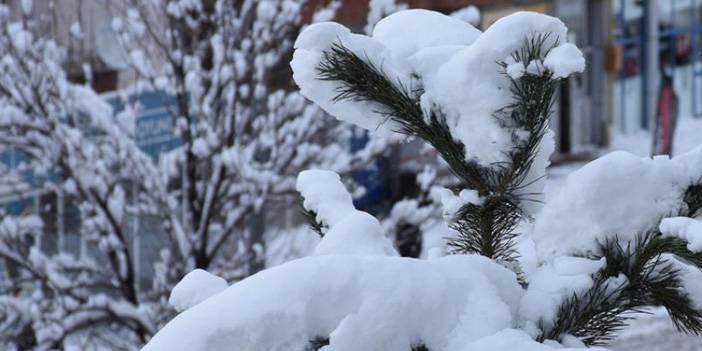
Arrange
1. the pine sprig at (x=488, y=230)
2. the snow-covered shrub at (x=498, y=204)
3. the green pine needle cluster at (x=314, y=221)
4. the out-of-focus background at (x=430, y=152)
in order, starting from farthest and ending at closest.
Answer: the out-of-focus background at (x=430, y=152) < the green pine needle cluster at (x=314, y=221) < the pine sprig at (x=488, y=230) < the snow-covered shrub at (x=498, y=204)

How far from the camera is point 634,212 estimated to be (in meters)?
2.51

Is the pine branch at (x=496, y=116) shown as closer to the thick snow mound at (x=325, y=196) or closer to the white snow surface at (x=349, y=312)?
the thick snow mound at (x=325, y=196)

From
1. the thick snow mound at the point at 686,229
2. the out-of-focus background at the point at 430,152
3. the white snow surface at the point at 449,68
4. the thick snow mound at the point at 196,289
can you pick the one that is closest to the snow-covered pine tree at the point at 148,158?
the out-of-focus background at the point at 430,152

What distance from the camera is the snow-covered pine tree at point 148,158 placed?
28.5ft

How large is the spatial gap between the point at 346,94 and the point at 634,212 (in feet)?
2.00

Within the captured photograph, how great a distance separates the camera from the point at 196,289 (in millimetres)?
2379

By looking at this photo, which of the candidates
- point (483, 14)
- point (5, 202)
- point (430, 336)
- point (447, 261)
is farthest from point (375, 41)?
point (483, 14)

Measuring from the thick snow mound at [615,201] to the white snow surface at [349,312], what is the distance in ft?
1.14

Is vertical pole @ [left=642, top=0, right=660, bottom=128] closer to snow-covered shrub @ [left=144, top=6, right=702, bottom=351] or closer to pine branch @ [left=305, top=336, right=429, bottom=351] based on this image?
snow-covered shrub @ [left=144, top=6, right=702, bottom=351]

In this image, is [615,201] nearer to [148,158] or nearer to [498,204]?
[498,204]

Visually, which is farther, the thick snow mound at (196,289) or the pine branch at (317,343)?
the thick snow mound at (196,289)

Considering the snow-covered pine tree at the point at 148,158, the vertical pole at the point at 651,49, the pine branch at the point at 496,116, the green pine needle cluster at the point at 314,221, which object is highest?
the pine branch at the point at 496,116

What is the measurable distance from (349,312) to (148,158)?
759cm

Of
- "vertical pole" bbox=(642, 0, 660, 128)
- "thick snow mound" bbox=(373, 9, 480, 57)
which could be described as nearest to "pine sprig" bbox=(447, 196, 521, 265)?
"thick snow mound" bbox=(373, 9, 480, 57)
